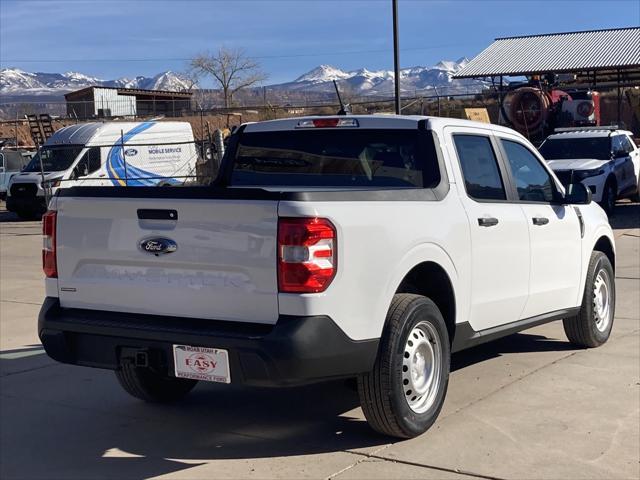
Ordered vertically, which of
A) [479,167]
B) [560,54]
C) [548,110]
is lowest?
[479,167]

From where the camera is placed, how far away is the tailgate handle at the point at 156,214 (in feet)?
16.0

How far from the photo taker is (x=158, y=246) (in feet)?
16.1

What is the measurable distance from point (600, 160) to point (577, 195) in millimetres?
12671

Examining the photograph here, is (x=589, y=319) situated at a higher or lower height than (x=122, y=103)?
lower

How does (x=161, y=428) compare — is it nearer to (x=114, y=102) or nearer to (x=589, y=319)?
(x=589, y=319)

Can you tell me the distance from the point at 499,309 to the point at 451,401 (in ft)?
2.35

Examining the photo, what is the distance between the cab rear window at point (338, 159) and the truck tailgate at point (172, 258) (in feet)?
5.02

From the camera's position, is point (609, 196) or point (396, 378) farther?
point (609, 196)

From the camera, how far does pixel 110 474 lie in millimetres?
5035

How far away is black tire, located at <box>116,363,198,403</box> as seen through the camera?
20.4 ft

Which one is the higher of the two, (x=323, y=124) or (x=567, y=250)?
(x=323, y=124)

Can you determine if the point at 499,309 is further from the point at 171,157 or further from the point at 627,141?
the point at 171,157

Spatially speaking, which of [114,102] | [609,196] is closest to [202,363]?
[609,196]

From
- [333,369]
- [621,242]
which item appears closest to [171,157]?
[621,242]
